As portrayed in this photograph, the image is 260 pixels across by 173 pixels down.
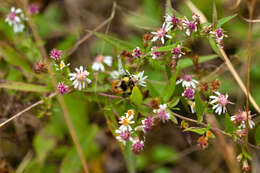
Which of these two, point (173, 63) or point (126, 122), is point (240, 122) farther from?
point (126, 122)

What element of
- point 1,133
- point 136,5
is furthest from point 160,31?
point 136,5

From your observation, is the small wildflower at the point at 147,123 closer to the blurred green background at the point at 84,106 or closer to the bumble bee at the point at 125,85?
the bumble bee at the point at 125,85

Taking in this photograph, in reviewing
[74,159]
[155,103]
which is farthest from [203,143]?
[74,159]

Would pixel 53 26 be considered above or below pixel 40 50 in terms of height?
above

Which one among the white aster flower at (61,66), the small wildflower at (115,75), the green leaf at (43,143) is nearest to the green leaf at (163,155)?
the green leaf at (43,143)

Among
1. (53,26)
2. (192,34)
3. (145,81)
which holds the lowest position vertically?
(145,81)

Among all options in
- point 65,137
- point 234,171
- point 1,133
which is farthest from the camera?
point 65,137

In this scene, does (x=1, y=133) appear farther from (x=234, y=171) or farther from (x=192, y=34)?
(x=234, y=171)
